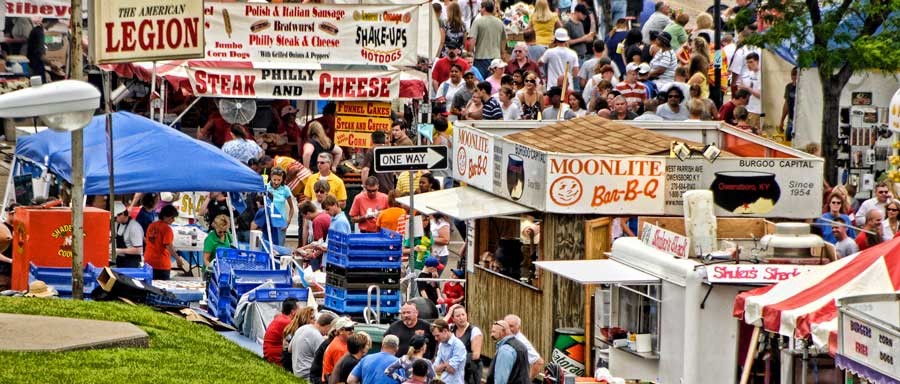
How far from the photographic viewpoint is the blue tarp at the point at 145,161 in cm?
2502

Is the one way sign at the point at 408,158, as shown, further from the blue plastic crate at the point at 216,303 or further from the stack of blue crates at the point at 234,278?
the blue plastic crate at the point at 216,303

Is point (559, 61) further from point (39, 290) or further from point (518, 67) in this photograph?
A: point (39, 290)

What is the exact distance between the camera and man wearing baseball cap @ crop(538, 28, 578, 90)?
115ft

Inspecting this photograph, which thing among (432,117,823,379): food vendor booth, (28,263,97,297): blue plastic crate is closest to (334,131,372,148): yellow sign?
(432,117,823,379): food vendor booth

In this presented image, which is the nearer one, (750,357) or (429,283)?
(750,357)

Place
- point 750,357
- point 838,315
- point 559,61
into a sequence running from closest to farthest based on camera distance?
point 838,315 → point 750,357 → point 559,61

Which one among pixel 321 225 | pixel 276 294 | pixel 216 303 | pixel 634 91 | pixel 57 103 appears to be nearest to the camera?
pixel 57 103

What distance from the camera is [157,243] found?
84.5 feet

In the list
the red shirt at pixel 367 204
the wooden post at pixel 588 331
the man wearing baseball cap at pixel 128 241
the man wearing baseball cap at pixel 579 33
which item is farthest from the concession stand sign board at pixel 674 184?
the man wearing baseball cap at pixel 579 33

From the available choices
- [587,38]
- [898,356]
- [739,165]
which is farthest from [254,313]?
[587,38]

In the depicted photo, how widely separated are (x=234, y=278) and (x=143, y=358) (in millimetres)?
4323

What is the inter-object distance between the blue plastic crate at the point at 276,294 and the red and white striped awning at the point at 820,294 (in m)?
6.74

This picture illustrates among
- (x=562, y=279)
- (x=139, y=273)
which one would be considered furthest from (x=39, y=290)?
(x=562, y=279)

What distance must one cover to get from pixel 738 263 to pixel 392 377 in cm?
338
